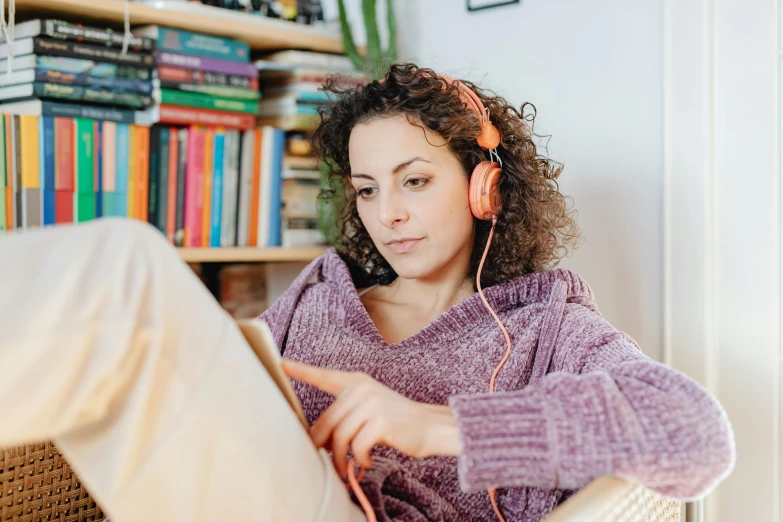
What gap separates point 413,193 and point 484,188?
0.36 feet

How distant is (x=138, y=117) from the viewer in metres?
1.64

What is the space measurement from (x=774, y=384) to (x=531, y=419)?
2.53ft

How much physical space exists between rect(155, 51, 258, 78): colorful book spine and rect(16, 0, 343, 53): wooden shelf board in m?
0.06

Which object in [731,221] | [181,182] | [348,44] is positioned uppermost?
[348,44]

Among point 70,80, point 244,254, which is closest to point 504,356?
A: point 244,254

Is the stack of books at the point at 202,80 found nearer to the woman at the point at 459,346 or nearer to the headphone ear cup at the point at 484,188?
the woman at the point at 459,346

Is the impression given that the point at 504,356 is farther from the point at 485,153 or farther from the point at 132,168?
the point at 132,168

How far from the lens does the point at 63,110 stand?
153 centimetres

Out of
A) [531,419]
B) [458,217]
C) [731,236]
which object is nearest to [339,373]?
[531,419]

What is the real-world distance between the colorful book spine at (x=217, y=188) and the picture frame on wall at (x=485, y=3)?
0.62 meters

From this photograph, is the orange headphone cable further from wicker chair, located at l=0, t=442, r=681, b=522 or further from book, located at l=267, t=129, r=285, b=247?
book, located at l=267, t=129, r=285, b=247

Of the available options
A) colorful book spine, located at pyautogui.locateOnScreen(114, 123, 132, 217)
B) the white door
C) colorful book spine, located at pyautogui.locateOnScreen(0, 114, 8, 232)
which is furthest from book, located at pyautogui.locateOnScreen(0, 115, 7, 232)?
the white door

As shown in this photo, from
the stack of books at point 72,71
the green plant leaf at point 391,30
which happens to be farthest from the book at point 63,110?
the green plant leaf at point 391,30

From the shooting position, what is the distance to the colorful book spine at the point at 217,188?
68.5 inches
